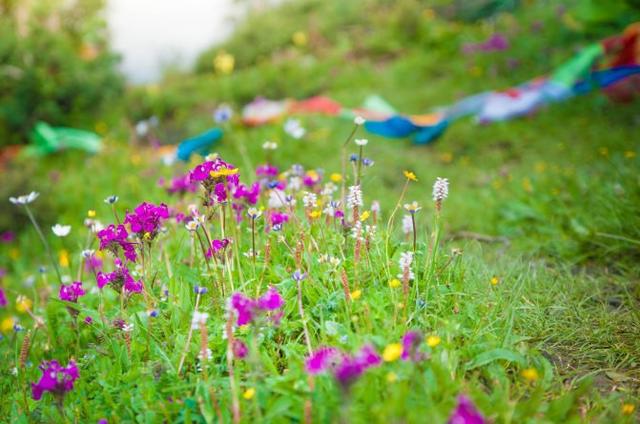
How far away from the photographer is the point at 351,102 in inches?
315

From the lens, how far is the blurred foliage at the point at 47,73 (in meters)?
8.04

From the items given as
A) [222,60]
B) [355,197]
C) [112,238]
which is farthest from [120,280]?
[222,60]

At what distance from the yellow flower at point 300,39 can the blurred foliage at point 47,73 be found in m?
3.77

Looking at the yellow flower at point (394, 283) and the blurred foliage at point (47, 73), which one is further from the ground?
the blurred foliage at point (47, 73)

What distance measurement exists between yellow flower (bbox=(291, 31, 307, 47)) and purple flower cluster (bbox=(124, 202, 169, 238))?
10118 mm

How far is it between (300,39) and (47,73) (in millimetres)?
5101

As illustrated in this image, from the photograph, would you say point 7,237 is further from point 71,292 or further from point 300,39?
point 300,39

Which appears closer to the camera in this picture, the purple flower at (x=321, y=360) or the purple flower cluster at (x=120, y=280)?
the purple flower at (x=321, y=360)

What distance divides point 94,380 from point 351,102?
6.63m

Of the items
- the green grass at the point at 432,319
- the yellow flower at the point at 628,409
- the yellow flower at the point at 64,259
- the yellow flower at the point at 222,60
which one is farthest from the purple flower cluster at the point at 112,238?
the yellow flower at the point at 222,60

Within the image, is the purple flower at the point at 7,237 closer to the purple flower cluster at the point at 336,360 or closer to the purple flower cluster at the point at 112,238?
the purple flower cluster at the point at 112,238

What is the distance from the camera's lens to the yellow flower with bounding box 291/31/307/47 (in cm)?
1147

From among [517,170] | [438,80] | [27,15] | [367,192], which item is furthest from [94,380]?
[27,15]

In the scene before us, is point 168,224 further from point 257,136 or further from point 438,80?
point 438,80
